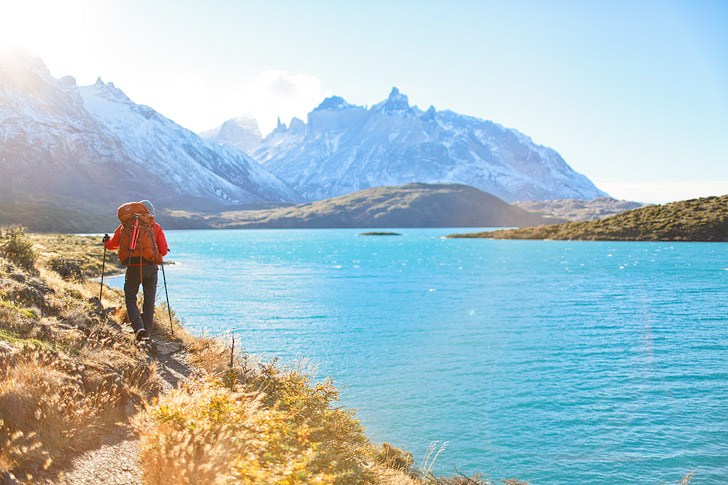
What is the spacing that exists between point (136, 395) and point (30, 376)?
5.95ft

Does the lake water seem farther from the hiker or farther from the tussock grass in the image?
the hiker

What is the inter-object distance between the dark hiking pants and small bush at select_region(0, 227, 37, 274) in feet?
16.8

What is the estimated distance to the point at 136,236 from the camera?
10242 mm

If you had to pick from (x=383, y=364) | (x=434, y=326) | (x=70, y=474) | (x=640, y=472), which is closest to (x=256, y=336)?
(x=383, y=364)

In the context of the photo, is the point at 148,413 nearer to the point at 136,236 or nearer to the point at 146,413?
the point at 146,413

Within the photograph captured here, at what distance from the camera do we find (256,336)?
26453 millimetres

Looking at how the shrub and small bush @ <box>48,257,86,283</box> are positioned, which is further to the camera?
small bush @ <box>48,257,86,283</box>

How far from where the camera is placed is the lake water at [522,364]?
42.6 ft

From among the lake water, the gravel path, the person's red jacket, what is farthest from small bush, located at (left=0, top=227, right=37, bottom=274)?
the gravel path

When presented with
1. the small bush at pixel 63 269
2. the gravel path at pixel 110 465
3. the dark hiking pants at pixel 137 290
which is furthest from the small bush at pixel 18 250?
the gravel path at pixel 110 465

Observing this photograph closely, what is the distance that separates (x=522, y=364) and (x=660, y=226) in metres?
148

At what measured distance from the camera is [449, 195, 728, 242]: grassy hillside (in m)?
131

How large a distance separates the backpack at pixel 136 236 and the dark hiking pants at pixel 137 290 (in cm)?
20

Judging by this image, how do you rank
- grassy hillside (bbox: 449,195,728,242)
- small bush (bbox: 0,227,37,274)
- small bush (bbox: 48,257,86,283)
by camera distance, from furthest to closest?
grassy hillside (bbox: 449,195,728,242)
small bush (bbox: 48,257,86,283)
small bush (bbox: 0,227,37,274)
